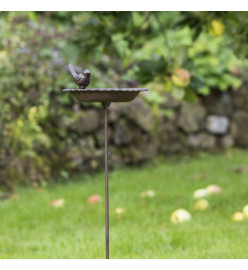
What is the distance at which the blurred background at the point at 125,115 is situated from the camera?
3.31 metres

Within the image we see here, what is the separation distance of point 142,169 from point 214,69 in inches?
68.7

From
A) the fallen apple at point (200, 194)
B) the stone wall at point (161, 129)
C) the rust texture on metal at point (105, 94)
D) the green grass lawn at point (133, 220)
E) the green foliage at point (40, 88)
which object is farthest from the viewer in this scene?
the stone wall at point (161, 129)

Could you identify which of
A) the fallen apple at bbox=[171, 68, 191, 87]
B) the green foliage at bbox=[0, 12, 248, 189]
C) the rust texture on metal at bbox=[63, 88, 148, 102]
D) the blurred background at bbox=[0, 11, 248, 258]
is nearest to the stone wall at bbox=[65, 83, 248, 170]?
the blurred background at bbox=[0, 11, 248, 258]

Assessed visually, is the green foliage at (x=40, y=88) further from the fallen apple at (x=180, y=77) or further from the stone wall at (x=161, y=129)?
the fallen apple at (x=180, y=77)

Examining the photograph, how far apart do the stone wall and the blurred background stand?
0.05 feet

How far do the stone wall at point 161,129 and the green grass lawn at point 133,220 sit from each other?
0.98ft

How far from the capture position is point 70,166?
527 centimetres

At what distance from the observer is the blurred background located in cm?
331

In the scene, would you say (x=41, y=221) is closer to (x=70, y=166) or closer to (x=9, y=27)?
(x=70, y=166)

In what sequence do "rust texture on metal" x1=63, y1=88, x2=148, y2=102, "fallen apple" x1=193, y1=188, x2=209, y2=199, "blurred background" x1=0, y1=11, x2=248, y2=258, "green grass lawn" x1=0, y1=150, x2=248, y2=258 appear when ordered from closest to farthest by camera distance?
"rust texture on metal" x1=63, y1=88, x2=148, y2=102, "green grass lawn" x1=0, y1=150, x2=248, y2=258, "blurred background" x1=0, y1=11, x2=248, y2=258, "fallen apple" x1=193, y1=188, x2=209, y2=199

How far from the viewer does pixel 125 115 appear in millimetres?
5770

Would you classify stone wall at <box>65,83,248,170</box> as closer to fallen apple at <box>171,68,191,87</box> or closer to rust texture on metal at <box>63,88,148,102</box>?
fallen apple at <box>171,68,191,87</box>

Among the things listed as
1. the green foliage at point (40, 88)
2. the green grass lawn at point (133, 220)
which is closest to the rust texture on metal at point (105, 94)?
the green grass lawn at point (133, 220)

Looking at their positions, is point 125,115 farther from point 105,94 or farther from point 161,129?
point 105,94
